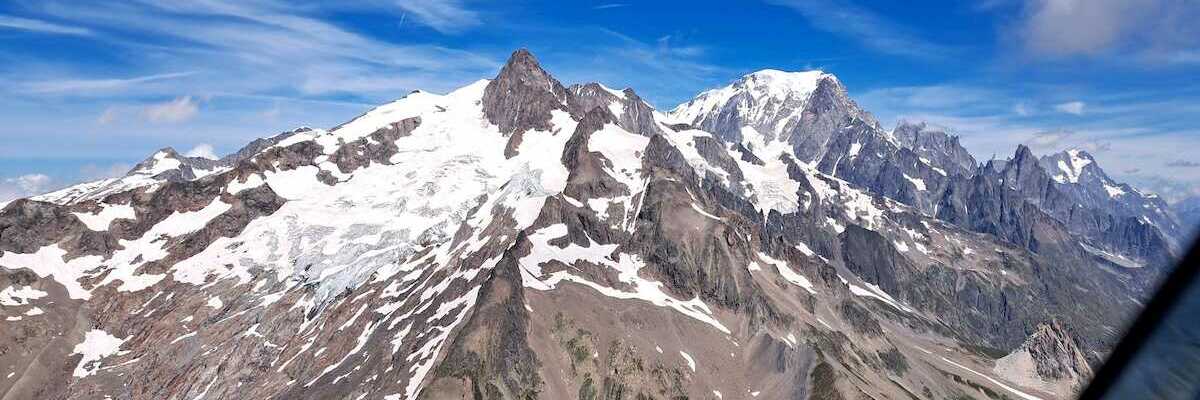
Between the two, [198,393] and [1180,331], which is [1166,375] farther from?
[198,393]

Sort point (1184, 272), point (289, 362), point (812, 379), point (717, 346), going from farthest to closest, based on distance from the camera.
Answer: point (289, 362) → point (717, 346) → point (812, 379) → point (1184, 272)

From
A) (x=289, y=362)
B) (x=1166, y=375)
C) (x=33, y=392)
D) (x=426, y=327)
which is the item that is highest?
(x=1166, y=375)

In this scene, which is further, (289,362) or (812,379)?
(289,362)

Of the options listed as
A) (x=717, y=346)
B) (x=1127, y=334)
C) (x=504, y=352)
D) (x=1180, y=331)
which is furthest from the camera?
(x=717, y=346)

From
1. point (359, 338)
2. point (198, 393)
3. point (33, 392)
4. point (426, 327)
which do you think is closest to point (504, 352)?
point (426, 327)

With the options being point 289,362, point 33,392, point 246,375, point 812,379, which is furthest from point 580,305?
point 33,392

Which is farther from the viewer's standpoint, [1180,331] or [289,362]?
[289,362]

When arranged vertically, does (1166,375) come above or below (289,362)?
above

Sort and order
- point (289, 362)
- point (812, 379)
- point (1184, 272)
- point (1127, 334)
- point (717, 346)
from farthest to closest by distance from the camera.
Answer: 1. point (289, 362)
2. point (717, 346)
3. point (812, 379)
4. point (1127, 334)
5. point (1184, 272)

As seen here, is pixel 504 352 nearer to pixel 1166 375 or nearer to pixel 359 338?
pixel 359 338
